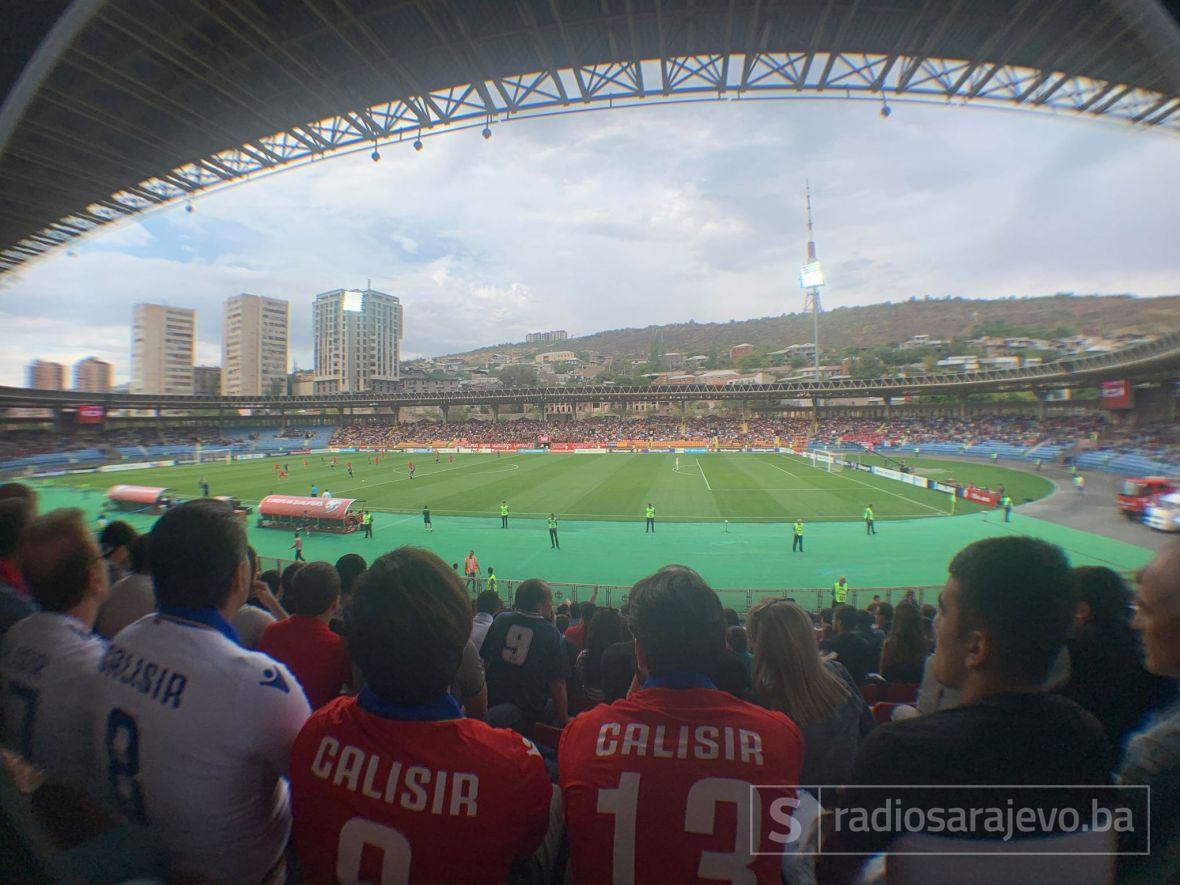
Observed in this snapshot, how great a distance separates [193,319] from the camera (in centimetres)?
1425

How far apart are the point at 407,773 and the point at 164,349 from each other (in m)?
17.7

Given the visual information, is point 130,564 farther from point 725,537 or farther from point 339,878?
point 725,537

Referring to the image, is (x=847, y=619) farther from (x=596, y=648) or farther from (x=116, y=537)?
(x=116, y=537)

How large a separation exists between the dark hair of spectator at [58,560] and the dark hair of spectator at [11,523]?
1.26 m

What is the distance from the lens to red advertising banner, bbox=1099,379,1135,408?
24.2 ft

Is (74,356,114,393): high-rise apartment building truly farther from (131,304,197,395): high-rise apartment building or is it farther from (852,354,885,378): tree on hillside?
(852,354,885,378): tree on hillside

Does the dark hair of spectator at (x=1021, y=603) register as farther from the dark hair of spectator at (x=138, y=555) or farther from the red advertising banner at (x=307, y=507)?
the red advertising banner at (x=307, y=507)

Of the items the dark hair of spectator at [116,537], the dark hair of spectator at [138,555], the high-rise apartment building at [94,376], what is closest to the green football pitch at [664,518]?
the high-rise apartment building at [94,376]

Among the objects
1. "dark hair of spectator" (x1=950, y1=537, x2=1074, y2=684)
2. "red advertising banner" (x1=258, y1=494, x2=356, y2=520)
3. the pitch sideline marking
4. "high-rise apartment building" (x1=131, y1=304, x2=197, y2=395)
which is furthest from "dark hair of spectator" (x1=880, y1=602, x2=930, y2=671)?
the pitch sideline marking

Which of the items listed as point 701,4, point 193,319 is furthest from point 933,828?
point 193,319

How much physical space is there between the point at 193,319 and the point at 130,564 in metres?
12.6

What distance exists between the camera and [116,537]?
4.92 m

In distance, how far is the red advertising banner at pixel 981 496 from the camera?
26.6 metres

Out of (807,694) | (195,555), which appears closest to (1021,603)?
(807,694)
